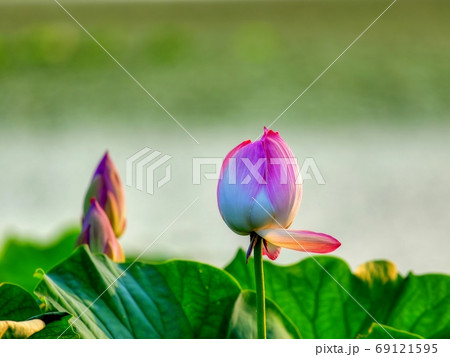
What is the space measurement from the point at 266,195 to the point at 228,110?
4470mm

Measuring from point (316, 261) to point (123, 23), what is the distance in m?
6.15

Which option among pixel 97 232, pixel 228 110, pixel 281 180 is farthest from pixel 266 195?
pixel 228 110

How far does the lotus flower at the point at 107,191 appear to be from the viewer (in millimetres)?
769

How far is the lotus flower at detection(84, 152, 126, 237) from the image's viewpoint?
0.77 m

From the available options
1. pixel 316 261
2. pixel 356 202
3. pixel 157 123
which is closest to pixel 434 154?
pixel 356 202

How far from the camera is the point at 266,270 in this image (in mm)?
775

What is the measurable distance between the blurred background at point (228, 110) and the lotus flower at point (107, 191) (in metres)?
1.58

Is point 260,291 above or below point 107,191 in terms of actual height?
below

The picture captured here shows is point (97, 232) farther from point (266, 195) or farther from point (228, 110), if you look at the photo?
point (228, 110)

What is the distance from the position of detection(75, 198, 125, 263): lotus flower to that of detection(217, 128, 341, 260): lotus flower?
196 millimetres

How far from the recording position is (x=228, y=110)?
5.01m

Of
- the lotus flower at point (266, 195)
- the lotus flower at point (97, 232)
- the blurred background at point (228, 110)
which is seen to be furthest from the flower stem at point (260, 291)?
the blurred background at point (228, 110)

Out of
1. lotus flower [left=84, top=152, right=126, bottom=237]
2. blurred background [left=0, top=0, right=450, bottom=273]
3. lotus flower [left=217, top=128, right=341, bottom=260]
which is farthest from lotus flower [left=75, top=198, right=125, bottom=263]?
blurred background [left=0, top=0, right=450, bottom=273]

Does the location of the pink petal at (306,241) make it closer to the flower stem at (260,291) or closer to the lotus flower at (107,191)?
the flower stem at (260,291)
